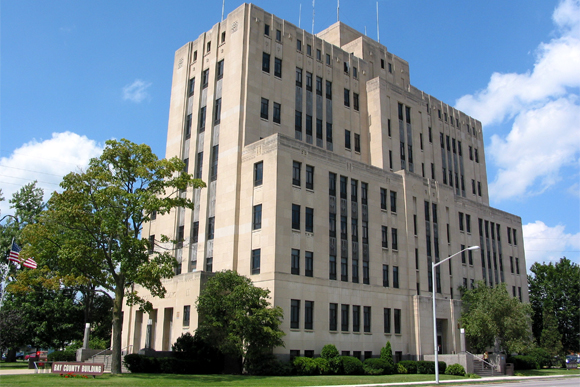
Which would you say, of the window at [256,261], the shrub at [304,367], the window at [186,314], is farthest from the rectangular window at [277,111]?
the shrub at [304,367]

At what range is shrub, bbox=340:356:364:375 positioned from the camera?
135ft

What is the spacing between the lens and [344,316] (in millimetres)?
46656

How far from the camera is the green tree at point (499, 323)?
4966 cm

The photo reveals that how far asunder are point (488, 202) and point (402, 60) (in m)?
24.8

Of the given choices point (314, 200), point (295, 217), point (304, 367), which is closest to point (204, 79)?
point (314, 200)

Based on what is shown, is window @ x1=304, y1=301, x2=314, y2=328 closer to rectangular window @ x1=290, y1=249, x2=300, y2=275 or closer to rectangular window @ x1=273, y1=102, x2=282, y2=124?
rectangular window @ x1=290, y1=249, x2=300, y2=275

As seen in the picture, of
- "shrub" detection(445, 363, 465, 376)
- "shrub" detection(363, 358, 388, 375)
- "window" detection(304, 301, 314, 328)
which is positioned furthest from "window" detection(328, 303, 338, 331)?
"shrub" detection(445, 363, 465, 376)

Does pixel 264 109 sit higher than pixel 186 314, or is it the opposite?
pixel 264 109

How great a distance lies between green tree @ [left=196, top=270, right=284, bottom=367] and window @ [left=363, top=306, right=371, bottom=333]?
11396 millimetres

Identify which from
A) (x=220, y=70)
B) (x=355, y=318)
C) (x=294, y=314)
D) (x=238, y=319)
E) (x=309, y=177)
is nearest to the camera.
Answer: (x=238, y=319)

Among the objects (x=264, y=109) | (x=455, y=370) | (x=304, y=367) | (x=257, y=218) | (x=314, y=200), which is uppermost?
(x=264, y=109)

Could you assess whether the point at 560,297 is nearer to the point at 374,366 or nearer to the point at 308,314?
the point at 374,366

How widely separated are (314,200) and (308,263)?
19.1ft

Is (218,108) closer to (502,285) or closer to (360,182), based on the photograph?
(360,182)
